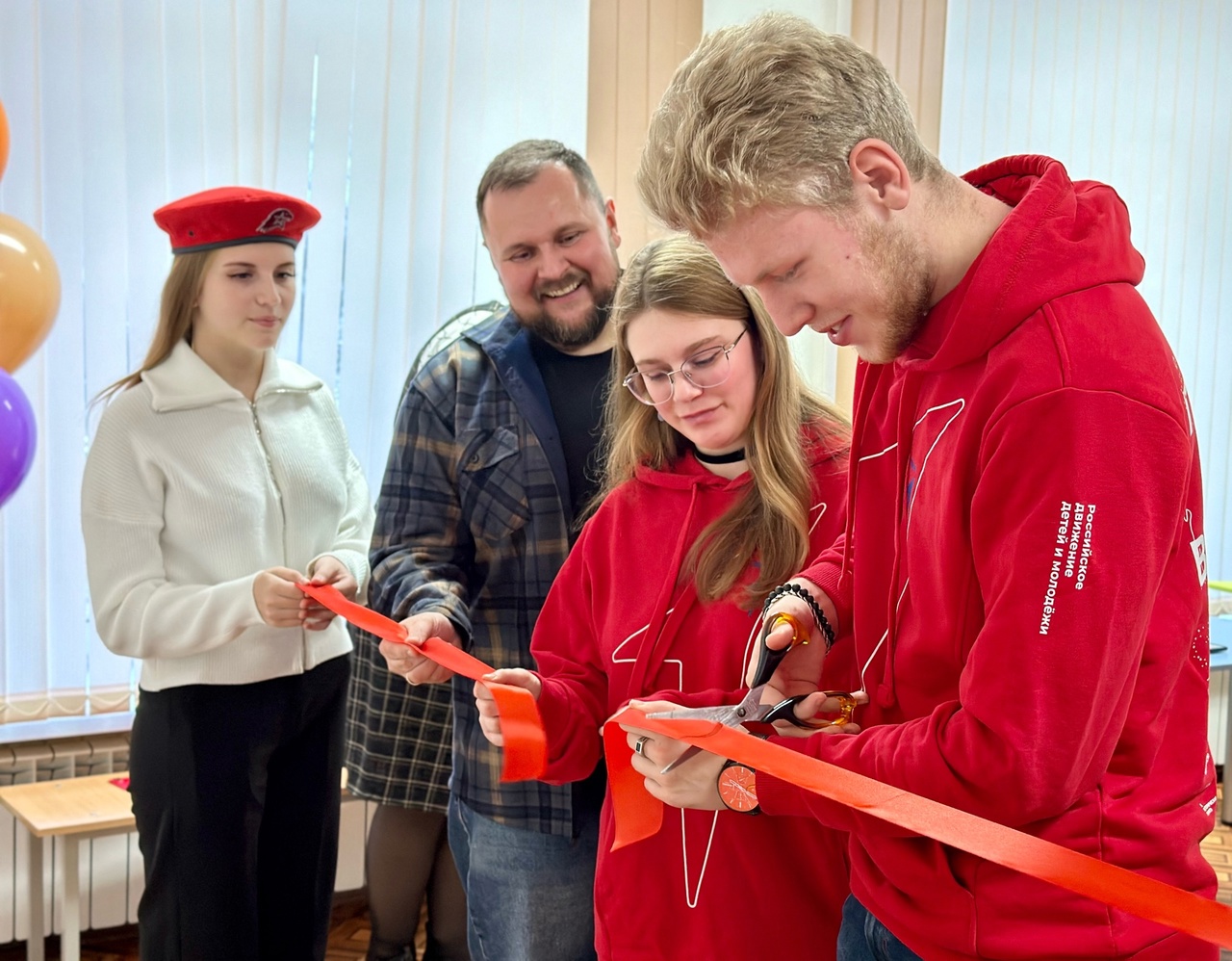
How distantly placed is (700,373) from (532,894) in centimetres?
96

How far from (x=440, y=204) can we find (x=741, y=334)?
8.35 ft

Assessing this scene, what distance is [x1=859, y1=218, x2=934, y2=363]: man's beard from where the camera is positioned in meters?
1.13

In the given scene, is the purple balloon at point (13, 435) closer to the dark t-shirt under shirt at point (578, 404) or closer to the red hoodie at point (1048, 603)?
the dark t-shirt under shirt at point (578, 404)

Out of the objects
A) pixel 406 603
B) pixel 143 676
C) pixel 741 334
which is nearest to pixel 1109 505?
pixel 741 334

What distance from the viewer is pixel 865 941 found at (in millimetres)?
1306

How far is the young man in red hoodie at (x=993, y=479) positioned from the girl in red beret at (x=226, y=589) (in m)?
1.63

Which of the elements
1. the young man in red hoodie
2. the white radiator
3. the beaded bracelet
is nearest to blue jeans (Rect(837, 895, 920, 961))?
the young man in red hoodie

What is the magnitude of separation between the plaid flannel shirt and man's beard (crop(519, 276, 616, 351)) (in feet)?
0.14

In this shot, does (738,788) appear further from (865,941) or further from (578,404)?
(578,404)

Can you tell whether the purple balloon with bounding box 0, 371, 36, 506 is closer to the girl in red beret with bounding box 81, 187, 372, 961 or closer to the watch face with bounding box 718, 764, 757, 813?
the girl in red beret with bounding box 81, 187, 372, 961

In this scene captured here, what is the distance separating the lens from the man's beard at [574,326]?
237 cm

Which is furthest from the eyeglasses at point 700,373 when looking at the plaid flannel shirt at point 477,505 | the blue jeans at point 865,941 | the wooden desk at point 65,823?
the wooden desk at point 65,823

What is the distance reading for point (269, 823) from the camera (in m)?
2.68

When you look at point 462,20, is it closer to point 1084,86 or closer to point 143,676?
point 143,676
